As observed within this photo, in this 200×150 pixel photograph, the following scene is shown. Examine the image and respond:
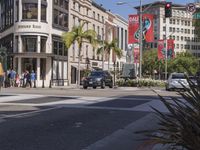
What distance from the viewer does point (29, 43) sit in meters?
48.8

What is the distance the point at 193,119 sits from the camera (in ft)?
16.6

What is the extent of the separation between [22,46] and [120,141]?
40816 millimetres

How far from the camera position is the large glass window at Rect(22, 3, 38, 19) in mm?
48812

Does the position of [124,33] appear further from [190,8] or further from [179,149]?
[179,149]

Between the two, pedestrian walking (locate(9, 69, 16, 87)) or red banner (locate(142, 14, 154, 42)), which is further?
pedestrian walking (locate(9, 69, 16, 87))

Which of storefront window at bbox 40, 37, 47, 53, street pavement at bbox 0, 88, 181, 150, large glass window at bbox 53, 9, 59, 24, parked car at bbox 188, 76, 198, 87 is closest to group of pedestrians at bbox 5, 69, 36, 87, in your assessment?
storefront window at bbox 40, 37, 47, 53

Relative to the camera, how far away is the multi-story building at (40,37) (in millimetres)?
48656

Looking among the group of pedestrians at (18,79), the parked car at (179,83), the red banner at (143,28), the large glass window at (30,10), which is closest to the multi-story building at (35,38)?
the large glass window at (30,10)

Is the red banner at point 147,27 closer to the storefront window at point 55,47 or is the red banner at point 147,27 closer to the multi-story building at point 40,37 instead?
the multi-story building at point 40,37

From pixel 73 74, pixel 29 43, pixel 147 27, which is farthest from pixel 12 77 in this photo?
pixel 73 74

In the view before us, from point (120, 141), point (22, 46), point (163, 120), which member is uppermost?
point (22, 46)

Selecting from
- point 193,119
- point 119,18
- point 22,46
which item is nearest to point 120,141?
point 193,119

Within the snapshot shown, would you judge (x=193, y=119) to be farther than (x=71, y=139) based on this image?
No

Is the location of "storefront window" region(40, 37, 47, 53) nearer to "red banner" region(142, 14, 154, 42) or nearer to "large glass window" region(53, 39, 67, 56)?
"large glass window" region(53, 39, 67, 56)
